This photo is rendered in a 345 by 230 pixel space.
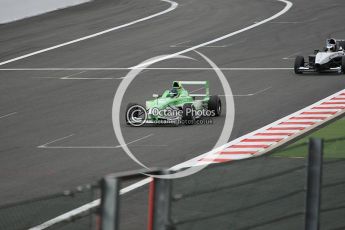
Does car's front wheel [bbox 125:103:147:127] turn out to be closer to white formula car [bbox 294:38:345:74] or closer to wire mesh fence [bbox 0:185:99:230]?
white formula car [bbox 294:38:345:74]

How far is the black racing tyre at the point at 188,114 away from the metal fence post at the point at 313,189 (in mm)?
17493

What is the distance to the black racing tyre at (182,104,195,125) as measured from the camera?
25531 mm

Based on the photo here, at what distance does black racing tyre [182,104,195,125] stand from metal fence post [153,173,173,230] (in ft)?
62.6

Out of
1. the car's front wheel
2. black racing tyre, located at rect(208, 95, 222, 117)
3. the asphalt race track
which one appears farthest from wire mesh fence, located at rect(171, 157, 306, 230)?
black racing tyre, located at rect(208, 95, 222, 117)

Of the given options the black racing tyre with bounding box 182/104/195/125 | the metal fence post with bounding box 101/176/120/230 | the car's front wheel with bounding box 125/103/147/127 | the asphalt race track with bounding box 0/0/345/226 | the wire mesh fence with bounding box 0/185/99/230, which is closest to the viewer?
the wire mesh fence with bounding box 0/185/99/230

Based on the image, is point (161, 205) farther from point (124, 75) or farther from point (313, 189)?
point (124, 75)

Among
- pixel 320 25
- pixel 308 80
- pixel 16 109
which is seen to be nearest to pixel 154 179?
pixel 16 109

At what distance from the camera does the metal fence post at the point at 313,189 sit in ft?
26.0

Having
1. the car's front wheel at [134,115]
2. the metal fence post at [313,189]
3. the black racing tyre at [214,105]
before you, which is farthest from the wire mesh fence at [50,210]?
the black racing tyre at [214,105]

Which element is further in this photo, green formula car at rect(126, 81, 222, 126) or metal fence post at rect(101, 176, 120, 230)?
green formula car at rect(126, 81, 222, 126)

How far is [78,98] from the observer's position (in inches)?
1259

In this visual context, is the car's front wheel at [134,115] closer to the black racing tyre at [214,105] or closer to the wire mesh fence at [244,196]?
the black racing tyre at [214,105]

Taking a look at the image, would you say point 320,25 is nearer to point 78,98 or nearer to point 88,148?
point 78,98

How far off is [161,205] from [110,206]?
60 centimetres
